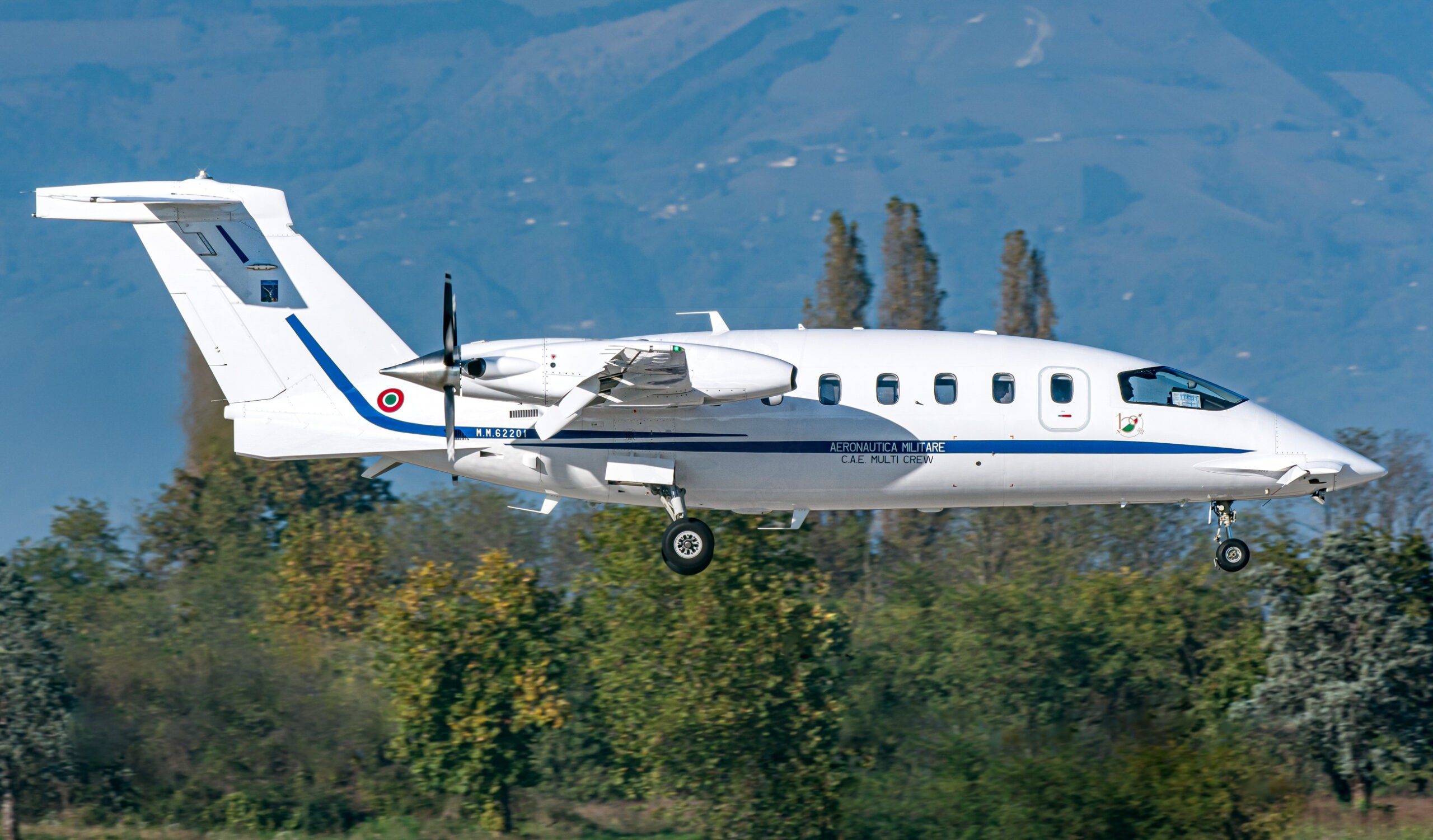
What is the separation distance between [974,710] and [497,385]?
33072 mm

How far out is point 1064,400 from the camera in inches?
994

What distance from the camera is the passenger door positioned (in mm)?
25172

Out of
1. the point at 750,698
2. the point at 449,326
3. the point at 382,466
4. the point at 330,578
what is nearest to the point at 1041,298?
the point at 330,578

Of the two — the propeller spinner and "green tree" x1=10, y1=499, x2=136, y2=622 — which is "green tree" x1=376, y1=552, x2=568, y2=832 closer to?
"green tree" x1=10, y1=499, x2=136, y2=622

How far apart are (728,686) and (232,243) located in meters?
25.2

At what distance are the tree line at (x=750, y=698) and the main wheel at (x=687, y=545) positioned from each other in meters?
19.2

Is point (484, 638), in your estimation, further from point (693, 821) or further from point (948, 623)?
point (948, 623)

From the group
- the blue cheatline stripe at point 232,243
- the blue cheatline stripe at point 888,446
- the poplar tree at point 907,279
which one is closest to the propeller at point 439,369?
the blue cheatline stripe at point 888,446

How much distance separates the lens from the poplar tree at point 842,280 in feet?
263

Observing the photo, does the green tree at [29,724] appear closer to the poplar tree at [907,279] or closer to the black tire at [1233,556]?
the black tire at [1233,556]

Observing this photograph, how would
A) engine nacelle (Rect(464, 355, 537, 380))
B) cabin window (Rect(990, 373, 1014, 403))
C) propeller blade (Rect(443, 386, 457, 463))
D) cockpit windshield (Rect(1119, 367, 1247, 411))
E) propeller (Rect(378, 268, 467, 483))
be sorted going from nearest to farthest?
engine nacelle (Rect(464, 355, 537, 380)) → propeller (Rect(378, 268, 467, 483)) → propeller blade (Rect(443, 386, 457, 463)) → cabin window (Rect(990, 373, 1014, 403)) → cockpit windshield (Rect(1119, 367, 1247, 411))

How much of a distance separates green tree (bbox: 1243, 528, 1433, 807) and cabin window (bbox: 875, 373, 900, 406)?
32.9 metres

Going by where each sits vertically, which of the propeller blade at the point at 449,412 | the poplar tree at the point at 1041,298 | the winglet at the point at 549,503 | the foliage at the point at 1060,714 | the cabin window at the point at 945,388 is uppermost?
the poplar tree at the point at 1041,298

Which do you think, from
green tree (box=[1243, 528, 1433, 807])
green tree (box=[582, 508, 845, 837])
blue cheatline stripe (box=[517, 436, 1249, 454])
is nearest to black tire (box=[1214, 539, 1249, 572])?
blue cheatline stripe (box=[517, 436, 1249, 454])
